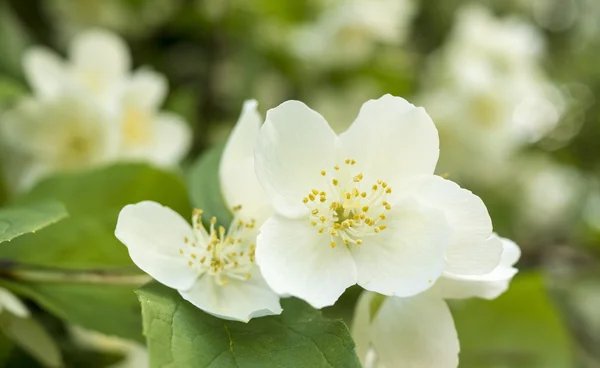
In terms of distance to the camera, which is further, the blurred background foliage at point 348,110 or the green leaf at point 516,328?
the green leaf at point 516,328

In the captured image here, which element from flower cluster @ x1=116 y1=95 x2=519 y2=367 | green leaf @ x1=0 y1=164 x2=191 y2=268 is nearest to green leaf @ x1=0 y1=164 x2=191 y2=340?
green leaf @ x1=0 y1=164 x2=191 y2=268

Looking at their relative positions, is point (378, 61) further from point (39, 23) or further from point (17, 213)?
point (17, 213)

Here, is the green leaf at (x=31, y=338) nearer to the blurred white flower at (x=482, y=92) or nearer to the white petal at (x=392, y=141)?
the white petal at (x=392, y=141)

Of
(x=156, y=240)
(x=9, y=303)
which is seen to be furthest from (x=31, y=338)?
(x=156, y=240)

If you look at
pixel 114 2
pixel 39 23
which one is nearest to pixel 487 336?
pixel 114 2

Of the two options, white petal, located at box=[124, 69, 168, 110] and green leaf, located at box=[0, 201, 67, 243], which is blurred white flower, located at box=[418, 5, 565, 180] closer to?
white petal, located at box=[124, 69, 168, 110]

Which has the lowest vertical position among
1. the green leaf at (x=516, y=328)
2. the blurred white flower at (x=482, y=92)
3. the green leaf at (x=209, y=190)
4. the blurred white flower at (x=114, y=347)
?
the green leaf at (x=516, y=328)

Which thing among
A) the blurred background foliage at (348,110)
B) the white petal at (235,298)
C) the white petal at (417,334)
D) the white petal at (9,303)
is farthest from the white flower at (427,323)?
the white petal at (9,303)
